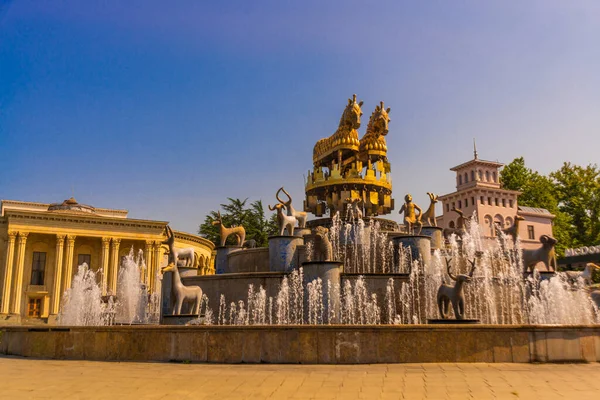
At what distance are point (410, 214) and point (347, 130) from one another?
276 inches

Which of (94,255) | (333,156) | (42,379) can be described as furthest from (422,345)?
(94,255)

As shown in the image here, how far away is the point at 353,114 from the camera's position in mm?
28078

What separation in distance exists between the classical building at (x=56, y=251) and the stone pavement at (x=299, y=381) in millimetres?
38684

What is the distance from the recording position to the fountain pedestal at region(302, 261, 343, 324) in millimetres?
16219

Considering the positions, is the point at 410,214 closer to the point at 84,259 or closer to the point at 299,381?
the point at 299,381

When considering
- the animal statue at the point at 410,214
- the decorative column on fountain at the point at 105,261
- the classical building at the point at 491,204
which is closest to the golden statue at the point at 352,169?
the animal statue at the point at 410,214

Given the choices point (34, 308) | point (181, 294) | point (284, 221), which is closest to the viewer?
point (181, 294)

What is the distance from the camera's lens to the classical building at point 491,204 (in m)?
66.6

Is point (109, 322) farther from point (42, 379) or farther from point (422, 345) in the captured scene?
point (422, 345)

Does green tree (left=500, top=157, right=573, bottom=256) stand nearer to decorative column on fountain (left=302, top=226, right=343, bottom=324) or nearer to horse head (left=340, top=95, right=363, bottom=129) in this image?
horse head (left=340, top=95, right=363, bottom=129)

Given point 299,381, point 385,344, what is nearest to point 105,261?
point 385,344

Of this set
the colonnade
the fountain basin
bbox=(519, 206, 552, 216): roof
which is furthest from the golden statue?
bbox=(519, 206, 552, 216): roof

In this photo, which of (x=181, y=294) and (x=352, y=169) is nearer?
(x=181, y=294)

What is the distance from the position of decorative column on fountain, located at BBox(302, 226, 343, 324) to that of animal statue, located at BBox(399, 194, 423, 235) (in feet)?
24.8
